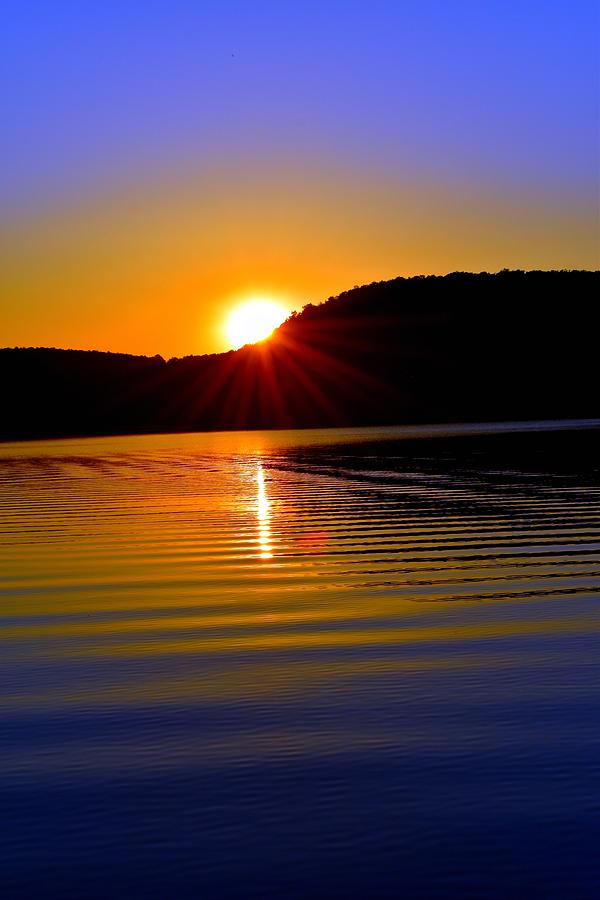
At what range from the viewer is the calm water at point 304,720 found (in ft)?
17.9

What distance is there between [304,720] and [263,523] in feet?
48.8

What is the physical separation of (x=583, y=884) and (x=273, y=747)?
2.38 m

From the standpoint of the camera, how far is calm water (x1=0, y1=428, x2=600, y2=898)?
5.46 metres

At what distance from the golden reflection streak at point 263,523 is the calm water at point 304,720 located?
0.24 m

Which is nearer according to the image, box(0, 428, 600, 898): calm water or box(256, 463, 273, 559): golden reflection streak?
box(0, 428, 600, 898): calm water

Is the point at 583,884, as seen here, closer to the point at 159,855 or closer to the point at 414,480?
the point at 159,855

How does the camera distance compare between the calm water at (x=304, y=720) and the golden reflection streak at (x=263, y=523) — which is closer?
the calm water at (x=304, y=720)

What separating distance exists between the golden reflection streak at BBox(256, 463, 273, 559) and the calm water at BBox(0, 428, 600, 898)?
0.24 metres

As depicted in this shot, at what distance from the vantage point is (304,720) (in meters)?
7.70

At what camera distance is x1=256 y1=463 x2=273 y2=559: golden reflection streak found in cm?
1795

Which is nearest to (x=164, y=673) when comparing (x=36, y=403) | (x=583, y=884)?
(x=583, y=884)

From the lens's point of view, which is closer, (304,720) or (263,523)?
(304,720)

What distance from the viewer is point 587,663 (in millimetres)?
9094

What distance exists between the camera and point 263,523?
22.5 metres
